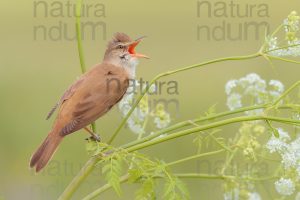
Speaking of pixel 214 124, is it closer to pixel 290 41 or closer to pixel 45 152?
pixel 290 41

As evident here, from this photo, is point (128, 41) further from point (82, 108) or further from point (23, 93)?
point (23, 93)

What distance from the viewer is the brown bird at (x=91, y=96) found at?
4980 millimetres

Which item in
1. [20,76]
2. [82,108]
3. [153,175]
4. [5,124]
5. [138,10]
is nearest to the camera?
[153,175]

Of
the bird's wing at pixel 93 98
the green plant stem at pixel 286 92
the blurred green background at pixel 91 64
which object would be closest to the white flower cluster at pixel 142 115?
the bird's wing at pixel 93 98

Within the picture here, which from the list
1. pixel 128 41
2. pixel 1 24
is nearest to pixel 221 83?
pixel 1 24

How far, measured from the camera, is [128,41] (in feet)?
19.1

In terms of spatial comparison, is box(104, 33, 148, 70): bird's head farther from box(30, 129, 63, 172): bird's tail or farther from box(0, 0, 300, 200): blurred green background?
box(30, 129, 63, 172): bird's tail

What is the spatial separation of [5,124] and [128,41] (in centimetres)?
423

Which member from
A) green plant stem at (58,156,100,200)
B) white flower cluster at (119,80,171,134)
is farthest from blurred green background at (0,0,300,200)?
green plant stem at (58,156,100,200)

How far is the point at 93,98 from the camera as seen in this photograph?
207 inches

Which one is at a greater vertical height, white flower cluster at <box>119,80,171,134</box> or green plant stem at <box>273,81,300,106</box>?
green plant stem at <box>273,81,300,106</box>

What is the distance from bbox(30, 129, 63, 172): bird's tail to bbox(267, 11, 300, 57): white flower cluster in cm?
131

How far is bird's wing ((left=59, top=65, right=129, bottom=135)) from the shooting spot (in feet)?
16.6

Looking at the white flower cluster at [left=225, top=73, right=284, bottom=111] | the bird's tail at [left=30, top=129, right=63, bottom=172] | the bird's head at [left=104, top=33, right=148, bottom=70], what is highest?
the bird's head at [left=104, top=33, right=148, bottom=70]
